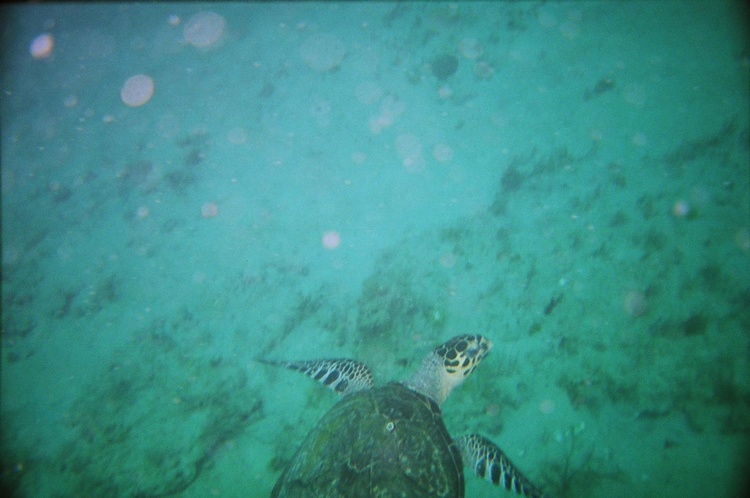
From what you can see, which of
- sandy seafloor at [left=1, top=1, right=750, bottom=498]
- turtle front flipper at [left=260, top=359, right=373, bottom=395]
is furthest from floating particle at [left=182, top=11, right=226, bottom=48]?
turtle front flipper at [left=260, top=359, right=373, bottom=395]

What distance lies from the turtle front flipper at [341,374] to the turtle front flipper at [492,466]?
170 cm

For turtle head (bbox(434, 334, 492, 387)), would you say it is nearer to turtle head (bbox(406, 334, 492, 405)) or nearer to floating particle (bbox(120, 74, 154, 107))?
turtle head (bbox(406, 334, 492, 405))

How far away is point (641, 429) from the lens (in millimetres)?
4883

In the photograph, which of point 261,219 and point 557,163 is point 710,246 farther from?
point 261,219

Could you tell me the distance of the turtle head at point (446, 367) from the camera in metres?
4.71

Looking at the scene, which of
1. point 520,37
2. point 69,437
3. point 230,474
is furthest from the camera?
point 520,37


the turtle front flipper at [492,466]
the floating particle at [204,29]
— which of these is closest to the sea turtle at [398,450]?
the turtle front flipper at [492,466]

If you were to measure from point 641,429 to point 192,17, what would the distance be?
27996mm

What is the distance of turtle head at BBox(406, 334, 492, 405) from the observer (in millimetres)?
4711

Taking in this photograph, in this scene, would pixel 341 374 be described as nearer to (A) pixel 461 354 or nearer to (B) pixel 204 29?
(A) pixel 461 354

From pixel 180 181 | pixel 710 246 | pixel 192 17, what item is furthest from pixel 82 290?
pixel 192 17

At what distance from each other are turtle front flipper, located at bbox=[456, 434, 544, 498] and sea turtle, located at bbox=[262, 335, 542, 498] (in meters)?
0.01

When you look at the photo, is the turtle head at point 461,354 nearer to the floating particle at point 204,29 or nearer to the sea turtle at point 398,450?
the sea turtle at point 398,450

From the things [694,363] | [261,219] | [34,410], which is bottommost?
[34,410]
